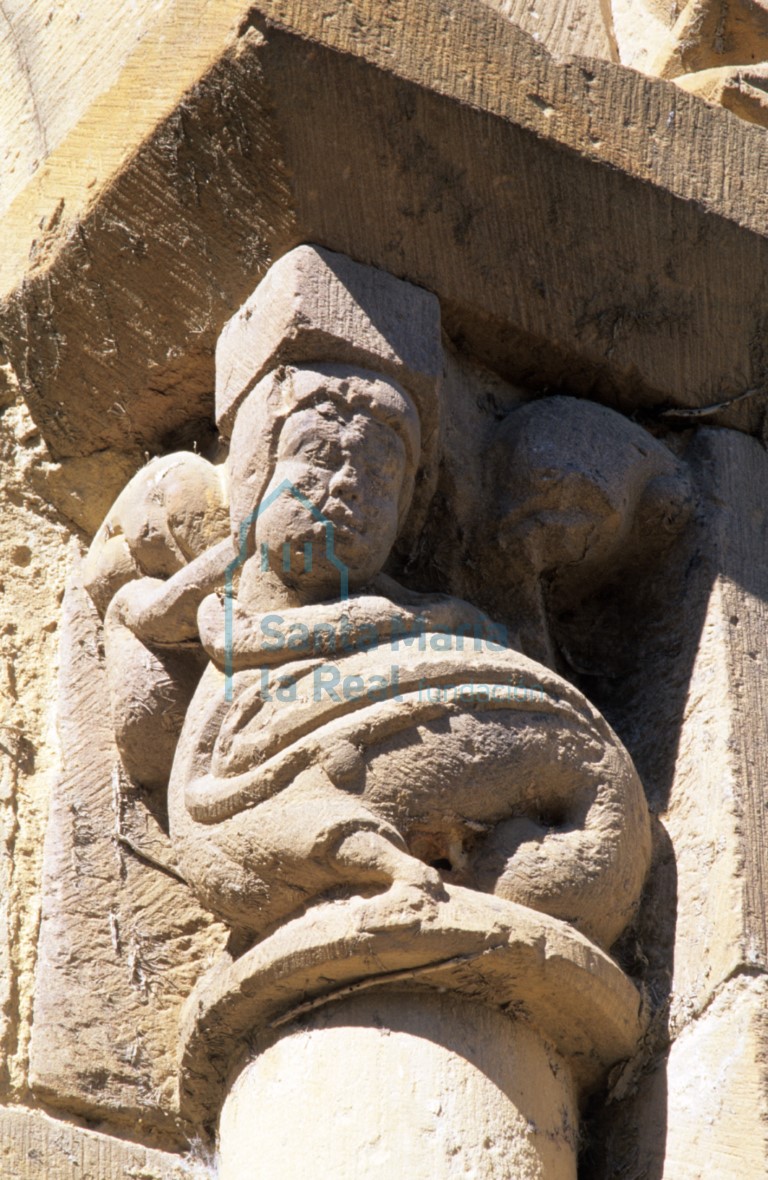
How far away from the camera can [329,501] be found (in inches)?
88.0

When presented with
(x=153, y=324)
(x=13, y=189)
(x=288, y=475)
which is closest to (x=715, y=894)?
(x=288, y=475)

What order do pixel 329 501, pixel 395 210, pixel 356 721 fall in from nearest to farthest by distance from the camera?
pixel 356 721 < pixel 329 501 < pixel 395 210

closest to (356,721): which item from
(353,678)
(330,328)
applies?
(353,678)

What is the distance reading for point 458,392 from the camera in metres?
2.57

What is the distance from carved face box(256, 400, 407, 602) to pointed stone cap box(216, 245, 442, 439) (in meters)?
0.08

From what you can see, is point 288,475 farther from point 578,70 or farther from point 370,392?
point 578,70

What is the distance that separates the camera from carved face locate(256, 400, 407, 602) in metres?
2.23

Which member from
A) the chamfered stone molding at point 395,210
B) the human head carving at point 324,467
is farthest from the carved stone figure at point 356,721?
the chamfered stone molding at point 395,210

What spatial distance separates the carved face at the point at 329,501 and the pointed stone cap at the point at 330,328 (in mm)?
85

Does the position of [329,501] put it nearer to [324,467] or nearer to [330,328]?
[324,467]

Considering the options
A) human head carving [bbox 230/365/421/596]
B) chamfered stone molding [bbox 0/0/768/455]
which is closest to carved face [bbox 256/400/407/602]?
human head carving [bbox 230/365/421/596]

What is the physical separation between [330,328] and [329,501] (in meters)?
0.23

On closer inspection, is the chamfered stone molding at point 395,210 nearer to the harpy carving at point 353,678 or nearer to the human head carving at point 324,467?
the harpy carving at point 353,678

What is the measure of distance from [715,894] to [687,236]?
0.94 metres
